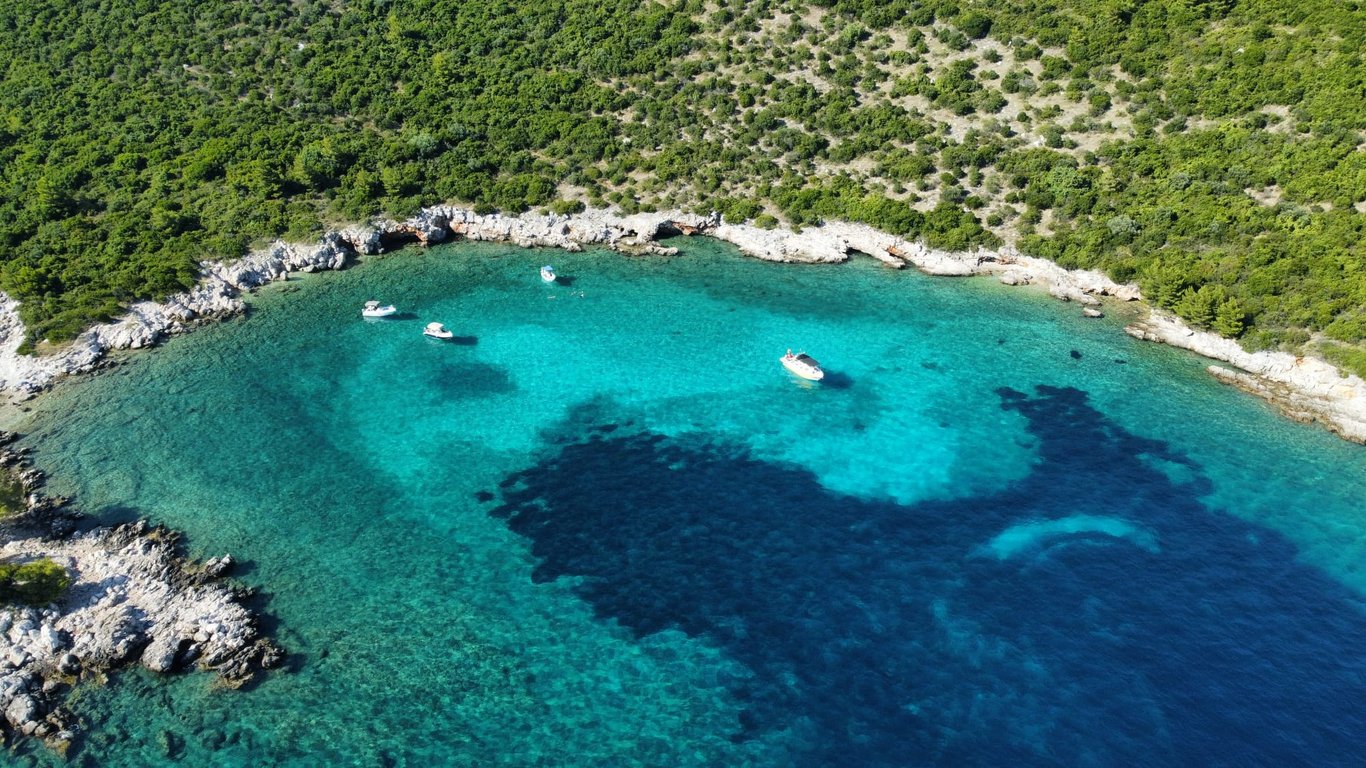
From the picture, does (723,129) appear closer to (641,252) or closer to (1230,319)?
(641,252)

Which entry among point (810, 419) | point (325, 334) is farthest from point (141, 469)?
point (810, 419)

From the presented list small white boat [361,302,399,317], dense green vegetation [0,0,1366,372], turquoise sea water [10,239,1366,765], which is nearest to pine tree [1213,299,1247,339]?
dense green vegetation [0,0,1366,372]

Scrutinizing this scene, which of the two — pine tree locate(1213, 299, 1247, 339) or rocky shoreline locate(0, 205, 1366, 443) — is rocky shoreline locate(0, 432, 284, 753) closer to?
rocky shoreline locate(0, 205, 1366, 443)

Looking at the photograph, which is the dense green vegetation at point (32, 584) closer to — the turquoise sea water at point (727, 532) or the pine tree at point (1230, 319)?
the turquoise sea water at point (727, 532)

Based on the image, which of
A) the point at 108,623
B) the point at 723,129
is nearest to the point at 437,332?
the point at 108,623

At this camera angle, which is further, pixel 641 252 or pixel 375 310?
pixel 641 252
